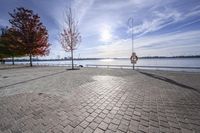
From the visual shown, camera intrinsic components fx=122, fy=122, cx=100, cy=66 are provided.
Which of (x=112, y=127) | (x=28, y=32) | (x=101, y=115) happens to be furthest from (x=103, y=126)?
(x=28, y=32)

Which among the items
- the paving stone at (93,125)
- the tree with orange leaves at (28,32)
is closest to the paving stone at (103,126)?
the paving stone at (93,125)

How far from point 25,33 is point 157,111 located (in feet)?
92.7

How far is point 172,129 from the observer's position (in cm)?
296

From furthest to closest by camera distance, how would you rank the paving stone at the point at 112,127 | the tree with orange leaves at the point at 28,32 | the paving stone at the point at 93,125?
the tree with orange leaves at the point at 28,32 → the paving stone at the point at 93,125 → the paving stone at the point at 112,127

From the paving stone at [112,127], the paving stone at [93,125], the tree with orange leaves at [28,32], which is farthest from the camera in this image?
the tree with orange leaves at [28,32]

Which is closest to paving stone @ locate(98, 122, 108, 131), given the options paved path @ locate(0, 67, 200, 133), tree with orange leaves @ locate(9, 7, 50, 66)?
paved path @ locate(0, 67, 200, 133)

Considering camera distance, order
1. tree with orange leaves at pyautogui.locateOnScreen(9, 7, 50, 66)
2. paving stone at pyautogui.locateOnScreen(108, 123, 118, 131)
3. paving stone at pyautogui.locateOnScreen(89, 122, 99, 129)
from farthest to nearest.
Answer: tree with orange leaves at pyautogui.locateOnScreen(9, 7, 50, 66) → paving stone at pyautogui.locateOnScreen(89, 122, 99, 129) → paving stone at pyautogui.locateOnScreen(108, 123, 118, 131)

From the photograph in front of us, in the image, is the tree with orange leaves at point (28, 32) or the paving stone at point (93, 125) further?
the tree with orange leaves at point (28, 32)

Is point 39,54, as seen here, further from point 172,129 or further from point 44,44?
point 172,129

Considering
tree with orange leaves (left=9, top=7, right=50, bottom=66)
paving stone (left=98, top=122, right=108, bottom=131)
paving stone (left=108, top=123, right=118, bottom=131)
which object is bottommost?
paving stone (left=98, top=122, right=108, bottom=131)

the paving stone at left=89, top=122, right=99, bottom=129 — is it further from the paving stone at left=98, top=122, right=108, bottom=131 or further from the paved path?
the paving stone at left=98, top=122, right=108, bottom=131

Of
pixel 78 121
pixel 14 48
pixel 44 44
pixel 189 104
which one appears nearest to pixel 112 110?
pixel 78 121

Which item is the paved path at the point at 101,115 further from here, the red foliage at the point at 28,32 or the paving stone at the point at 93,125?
the red foliage at the point at 28,32

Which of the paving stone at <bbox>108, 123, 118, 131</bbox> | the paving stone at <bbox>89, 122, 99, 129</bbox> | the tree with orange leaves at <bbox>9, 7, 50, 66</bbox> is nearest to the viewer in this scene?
the paving stone at <bbox>108, 123, 118, 131</bbox>
